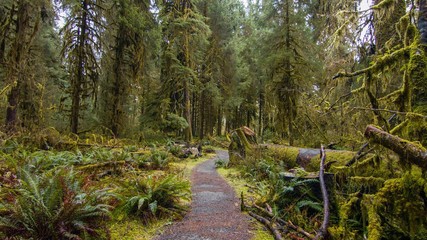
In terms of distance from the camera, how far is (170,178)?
4.83 metres

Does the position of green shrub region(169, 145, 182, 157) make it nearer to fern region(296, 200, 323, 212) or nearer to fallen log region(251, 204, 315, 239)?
fallen log region(251, 204, 315, 239)

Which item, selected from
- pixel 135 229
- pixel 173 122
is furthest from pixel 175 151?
pixel 135 229

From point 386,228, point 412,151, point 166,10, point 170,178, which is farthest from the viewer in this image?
point 166,10

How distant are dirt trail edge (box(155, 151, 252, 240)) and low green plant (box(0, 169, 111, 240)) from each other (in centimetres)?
106

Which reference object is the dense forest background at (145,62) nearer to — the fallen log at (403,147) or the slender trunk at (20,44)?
the slender trunk at (20,44)

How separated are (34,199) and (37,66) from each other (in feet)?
→ 38.8

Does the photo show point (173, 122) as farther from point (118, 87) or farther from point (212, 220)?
point (212, 220)

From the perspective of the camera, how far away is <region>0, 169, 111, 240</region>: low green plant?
9.39 ft

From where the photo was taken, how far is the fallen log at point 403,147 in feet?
7.24

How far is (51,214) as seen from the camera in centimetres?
304

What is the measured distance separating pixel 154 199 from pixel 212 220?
117 cm

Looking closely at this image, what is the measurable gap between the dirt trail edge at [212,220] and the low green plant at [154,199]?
371mm

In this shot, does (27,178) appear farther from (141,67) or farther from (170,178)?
(141,67)

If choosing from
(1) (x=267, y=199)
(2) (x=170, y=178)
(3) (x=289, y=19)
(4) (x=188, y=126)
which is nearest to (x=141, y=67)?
(4) (x=188, y=126)
